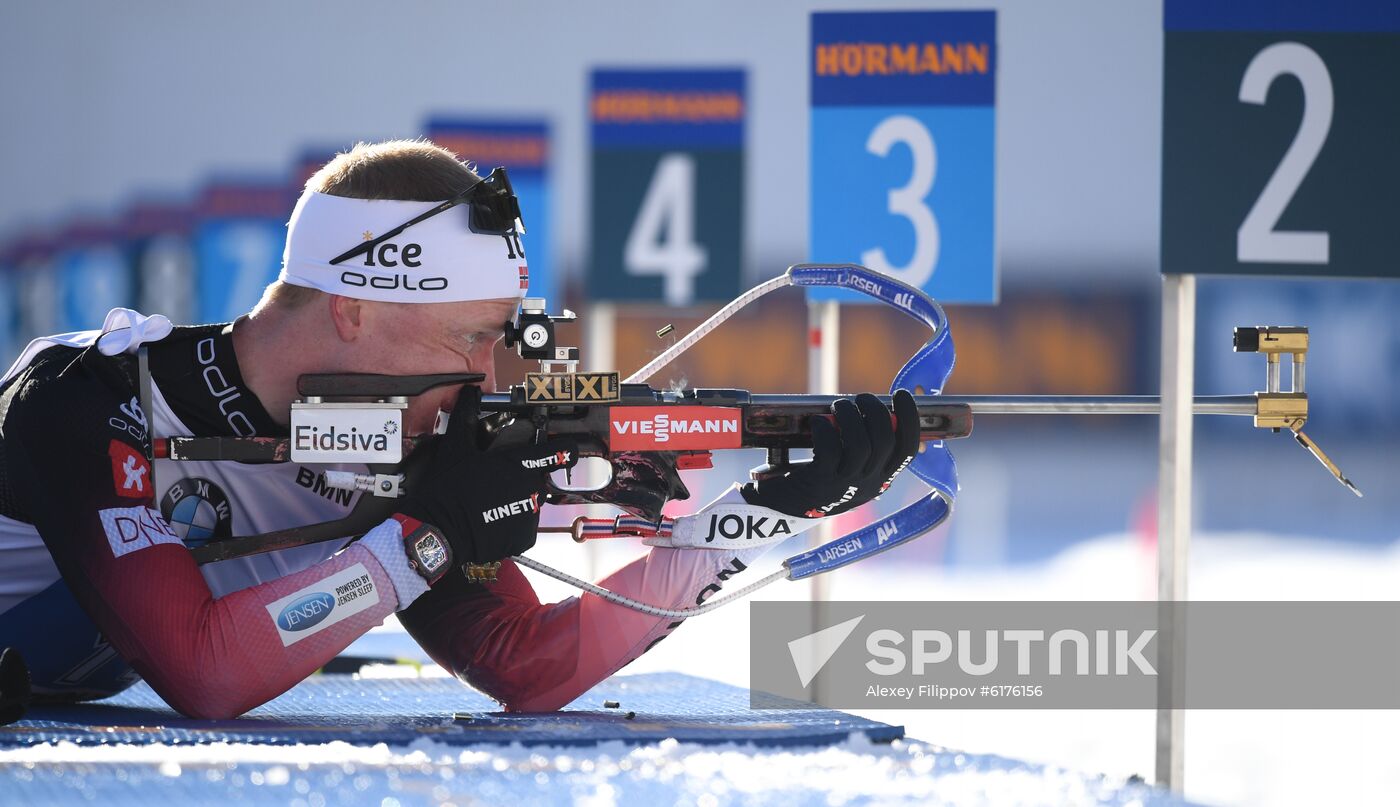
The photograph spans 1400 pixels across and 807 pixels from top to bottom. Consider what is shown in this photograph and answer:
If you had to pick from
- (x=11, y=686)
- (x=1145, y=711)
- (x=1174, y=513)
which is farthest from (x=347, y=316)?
(x=1145, y=711)

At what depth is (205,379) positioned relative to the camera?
2180 mm

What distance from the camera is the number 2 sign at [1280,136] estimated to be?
2.56 meters

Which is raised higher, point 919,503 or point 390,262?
point 390,262

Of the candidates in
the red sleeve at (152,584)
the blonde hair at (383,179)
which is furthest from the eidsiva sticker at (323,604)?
the blonde hair at (383,179)

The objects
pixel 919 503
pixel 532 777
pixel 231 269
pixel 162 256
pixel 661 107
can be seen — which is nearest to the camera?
pixel 532 777

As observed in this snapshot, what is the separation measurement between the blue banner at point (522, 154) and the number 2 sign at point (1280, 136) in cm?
239

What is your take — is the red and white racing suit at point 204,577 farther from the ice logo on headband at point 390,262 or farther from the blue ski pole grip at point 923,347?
the blue ski pole grip at point 923,347

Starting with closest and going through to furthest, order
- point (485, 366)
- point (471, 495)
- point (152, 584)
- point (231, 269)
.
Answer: point (152, 584) → point (471, 495) → point (485, 366) → point (231, 269)

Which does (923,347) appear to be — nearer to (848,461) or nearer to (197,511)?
(848,461)

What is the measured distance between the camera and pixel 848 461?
6.98ft

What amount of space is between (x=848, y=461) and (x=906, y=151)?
1402mm

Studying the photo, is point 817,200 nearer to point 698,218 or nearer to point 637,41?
point 698,218

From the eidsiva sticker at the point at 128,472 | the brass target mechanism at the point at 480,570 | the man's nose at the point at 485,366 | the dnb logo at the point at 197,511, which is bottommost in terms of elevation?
the brass target mechanism at the point at 480,570

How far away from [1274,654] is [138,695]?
178 inches
